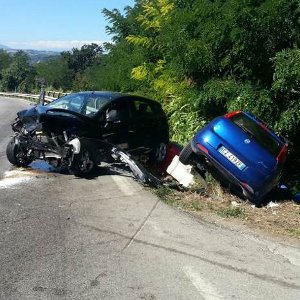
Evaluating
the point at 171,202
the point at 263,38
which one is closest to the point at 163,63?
the point at 263,38

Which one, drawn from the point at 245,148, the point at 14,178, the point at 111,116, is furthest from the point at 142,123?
the point at 14,178

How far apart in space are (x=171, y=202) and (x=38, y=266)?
3290 mm

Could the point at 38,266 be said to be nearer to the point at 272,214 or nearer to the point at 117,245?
the point at 117,245

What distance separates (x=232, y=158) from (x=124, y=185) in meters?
1.93

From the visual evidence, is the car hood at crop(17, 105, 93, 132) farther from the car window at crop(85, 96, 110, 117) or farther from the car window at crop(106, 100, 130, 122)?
the car window at crop(106, 100, 130, 122)

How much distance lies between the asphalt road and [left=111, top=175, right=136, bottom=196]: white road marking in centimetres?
38

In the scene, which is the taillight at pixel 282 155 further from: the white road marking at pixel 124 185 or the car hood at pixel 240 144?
the white road marking at pixel 124 185

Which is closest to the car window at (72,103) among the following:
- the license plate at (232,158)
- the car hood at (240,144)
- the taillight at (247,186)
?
the car hood at (240,144)

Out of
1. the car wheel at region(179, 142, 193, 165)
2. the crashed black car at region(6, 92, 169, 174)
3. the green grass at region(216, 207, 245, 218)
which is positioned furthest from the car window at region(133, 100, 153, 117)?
the green grass at region(216, 207, 245, 218)

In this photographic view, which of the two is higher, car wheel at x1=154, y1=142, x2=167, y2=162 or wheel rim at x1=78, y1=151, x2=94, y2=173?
wheel rim at x1=78, y1=151, x2=94, y2=173

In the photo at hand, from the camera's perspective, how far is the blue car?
831cm

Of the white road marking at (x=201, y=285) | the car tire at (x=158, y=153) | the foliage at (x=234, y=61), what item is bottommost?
the car tire at (x=158, y=153)

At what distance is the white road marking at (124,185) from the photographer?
325 inches

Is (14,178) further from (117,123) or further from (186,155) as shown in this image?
(186,155)
